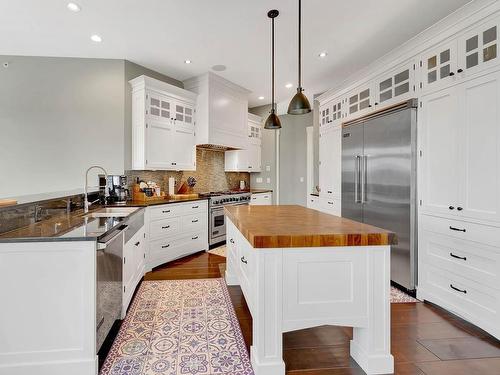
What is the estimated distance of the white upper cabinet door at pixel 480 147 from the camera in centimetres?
204

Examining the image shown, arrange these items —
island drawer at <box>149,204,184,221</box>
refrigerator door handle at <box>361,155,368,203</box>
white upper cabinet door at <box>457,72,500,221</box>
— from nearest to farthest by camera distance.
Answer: white upper cabinet door at <box>457,72,500,221</box> → refrigerator door handle at <box>361,155,368,203</box> → island drawer at <box>149,204,184,221</box>

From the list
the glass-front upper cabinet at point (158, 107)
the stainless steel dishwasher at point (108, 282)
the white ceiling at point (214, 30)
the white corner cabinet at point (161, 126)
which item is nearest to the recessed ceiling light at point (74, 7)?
the white ceiling at point (214, 30)

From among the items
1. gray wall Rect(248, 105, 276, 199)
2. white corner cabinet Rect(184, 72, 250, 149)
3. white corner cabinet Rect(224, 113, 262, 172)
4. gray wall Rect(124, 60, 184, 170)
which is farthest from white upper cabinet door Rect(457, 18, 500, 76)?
gray wall Rect(248, 105, 276, 199)

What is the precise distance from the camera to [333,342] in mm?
1987

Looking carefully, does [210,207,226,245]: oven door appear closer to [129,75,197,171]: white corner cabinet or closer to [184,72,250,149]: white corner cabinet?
[129,75,197,171]: white corner cabinet

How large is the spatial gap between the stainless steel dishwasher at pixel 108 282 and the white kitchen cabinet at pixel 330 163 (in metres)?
2.93

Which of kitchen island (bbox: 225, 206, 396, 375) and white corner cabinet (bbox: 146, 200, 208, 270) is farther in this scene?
white corner cabinet (bbox: 146, 200, 208, 270)

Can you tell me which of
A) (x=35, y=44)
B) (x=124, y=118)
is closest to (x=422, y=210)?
(x=124, y=118)

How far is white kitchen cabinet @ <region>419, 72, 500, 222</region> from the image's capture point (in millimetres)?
2064

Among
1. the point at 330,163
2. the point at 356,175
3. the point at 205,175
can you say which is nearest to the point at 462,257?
the point at 356,175

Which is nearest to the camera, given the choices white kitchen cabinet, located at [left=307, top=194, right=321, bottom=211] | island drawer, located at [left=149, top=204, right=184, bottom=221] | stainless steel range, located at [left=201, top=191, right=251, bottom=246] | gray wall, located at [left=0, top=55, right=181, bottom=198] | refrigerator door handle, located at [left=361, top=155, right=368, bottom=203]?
refrigerator door handle, located at [left=361, top=155, right=368, bottom=203]

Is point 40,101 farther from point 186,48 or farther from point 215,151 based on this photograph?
point 215,151

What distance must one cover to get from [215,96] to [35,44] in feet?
7.95

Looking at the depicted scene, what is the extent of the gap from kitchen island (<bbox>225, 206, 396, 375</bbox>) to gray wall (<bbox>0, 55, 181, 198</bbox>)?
3.11m
